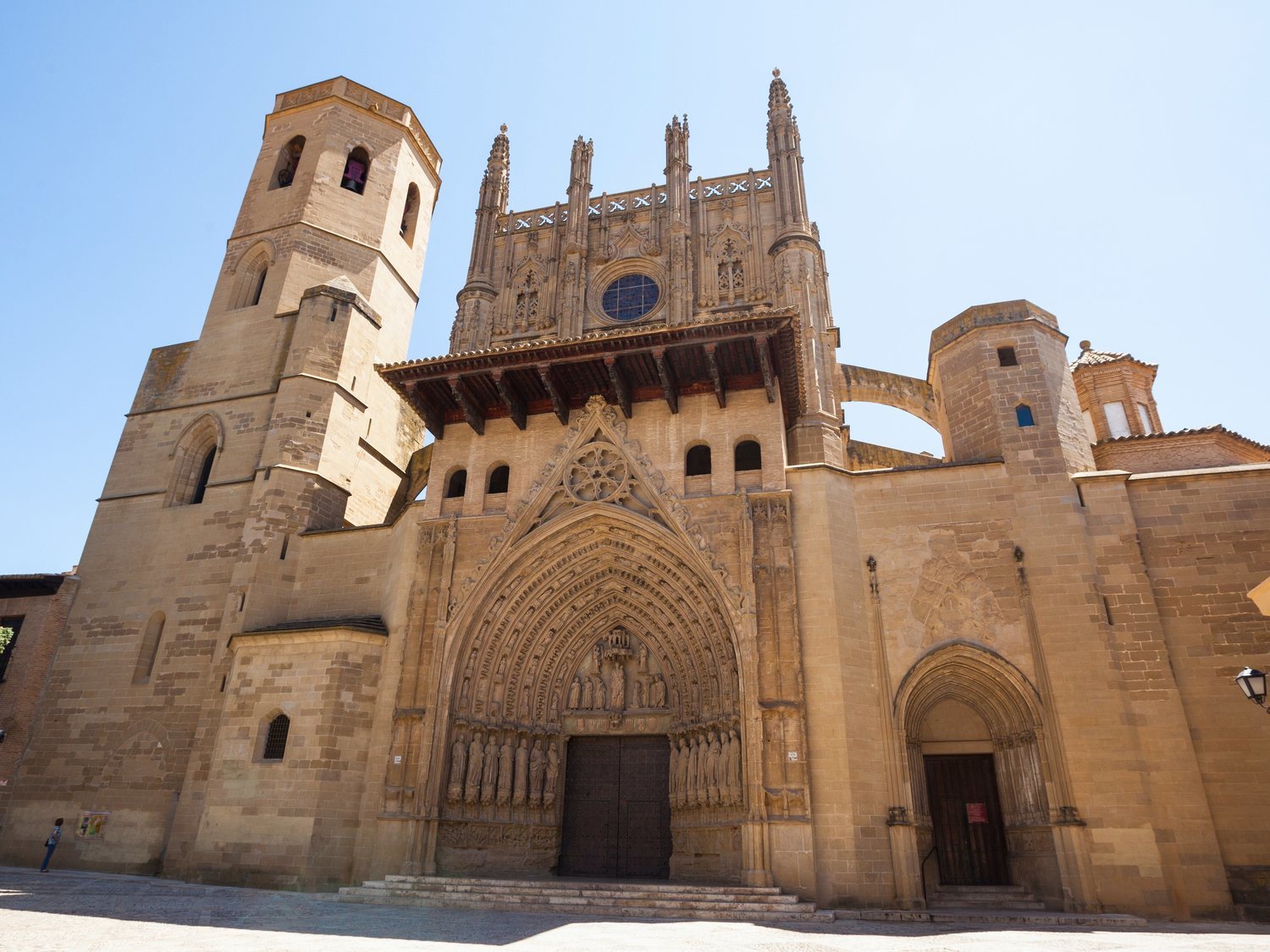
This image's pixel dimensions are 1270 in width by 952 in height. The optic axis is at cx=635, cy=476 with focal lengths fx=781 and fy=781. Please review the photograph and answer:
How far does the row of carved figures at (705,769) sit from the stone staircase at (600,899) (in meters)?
1.35

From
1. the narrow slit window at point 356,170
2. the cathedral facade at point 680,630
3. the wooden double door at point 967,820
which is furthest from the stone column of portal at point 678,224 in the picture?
the wooden double door at point 967,820

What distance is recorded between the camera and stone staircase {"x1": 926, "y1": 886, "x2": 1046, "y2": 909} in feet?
34.7

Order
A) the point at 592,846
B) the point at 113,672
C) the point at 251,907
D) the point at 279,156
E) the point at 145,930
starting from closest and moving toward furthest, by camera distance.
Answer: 1. the point at 145,930
2. the point at 251,907
3. the point at 592,846
4. the point at 113,672
5. the point at 279,156

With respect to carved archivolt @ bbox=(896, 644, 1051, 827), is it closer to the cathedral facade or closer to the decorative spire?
the cathedral facade

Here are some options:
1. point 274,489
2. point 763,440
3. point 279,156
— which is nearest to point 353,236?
point 279,156

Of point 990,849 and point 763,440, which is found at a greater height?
point 763,440

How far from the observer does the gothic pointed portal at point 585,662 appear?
482 inches

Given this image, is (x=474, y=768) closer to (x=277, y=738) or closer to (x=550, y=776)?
(x=550, y=776)

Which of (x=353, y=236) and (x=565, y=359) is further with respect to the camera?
(x=353, y=236)

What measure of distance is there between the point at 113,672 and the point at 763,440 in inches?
539

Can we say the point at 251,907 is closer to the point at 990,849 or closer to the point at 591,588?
the point at 591,588

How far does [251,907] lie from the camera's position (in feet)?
29.8

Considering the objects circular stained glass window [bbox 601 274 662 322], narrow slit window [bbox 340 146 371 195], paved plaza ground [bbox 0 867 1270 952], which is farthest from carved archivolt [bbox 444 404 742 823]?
narrow slit window [bbox 340 146 371 195]

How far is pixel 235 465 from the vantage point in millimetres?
17172
